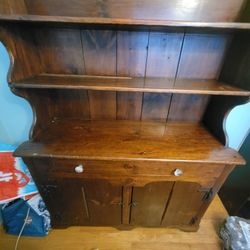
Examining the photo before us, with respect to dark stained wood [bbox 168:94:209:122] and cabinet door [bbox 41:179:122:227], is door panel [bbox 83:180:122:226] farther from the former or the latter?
dark stained wood [bbox 168:94:209:122]

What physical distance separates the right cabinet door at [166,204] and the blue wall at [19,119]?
0.72 m

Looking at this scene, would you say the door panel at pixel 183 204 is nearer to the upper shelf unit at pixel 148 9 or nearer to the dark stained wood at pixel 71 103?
the dark stained wood at pixel 71 103

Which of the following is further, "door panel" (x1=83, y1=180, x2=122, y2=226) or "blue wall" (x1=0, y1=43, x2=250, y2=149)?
"blue wall" (x1=0, y1=43, x2=250, y2=149)

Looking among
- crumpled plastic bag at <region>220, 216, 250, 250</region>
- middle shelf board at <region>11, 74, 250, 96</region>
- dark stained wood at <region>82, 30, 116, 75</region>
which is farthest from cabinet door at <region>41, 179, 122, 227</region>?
crumpled plastic bag at <region>220, 216, 250, 250</region>

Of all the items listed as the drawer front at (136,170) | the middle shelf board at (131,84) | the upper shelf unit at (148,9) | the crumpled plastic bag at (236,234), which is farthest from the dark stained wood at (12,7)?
the crumpled plastic bag at (236,234)

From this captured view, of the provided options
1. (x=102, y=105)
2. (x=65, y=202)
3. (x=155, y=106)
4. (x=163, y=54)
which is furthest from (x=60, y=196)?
(x=163, y=54)

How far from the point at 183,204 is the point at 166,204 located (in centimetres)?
12

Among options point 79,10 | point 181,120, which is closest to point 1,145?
point 79,10

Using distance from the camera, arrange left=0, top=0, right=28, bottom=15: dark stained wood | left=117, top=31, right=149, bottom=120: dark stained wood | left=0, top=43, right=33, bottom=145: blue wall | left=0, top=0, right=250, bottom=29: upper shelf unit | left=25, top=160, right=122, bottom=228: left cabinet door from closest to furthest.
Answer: left=0, top=0, right=28, bottom=15: dark stained wood < left=0, top=0, right=250, bottom=29: upper shelf unit < left=117, top=31, right=149, bottom=120: dark stained wood < left=25, top=160, right=122, bottom=228: left cabinet door < left=0, top=43, right=33, bottom=145: blue wall

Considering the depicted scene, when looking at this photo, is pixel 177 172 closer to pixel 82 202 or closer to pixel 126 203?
pixel 126 203

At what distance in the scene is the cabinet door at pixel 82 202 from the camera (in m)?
1.07

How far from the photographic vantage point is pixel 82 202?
116 centimetres

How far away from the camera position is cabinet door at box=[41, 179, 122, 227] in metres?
1.07

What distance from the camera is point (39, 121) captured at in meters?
1.04
